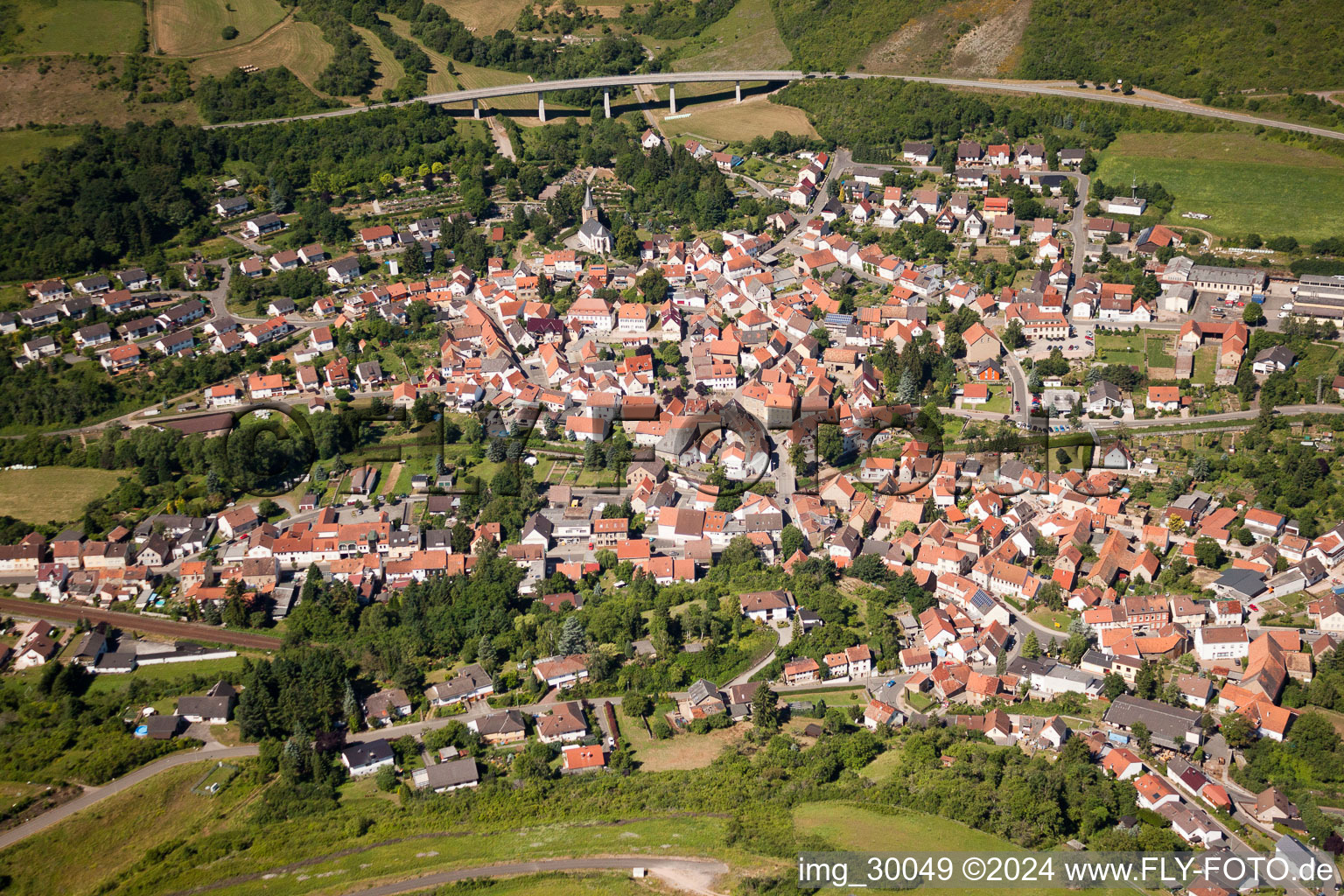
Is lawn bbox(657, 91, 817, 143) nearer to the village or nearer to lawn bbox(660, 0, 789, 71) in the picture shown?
lawn bbox(660, 0, 789, 71)

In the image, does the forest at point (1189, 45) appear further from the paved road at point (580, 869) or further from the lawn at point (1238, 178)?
the paved road at point (580, 869)

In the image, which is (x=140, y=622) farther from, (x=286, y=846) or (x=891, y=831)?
(x=891, y=831)

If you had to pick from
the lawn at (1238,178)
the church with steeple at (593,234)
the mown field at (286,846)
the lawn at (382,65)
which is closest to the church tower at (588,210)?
the church with steeple at (593,234)

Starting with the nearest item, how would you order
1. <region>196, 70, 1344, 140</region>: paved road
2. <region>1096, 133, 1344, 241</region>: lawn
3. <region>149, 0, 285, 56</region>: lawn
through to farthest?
<region>1096, 133, 1344, 241</region>: lawn < <region>196, 70, 1344, 140</region>: paved road < <region>149, 0, 285, 56</region>: lawn

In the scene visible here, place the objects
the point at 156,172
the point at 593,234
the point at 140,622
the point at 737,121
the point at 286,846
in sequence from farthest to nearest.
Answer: the point at 737,121
the point at 156,172
the point at 593,234
the point at 140,622
the point at 286,846

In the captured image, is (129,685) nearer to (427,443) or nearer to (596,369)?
(427,443)

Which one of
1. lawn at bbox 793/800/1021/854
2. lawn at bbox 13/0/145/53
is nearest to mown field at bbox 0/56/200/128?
lawn at bbox 13/0/145/53

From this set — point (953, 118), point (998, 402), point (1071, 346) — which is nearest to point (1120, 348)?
point (1071, 346)
